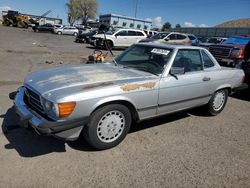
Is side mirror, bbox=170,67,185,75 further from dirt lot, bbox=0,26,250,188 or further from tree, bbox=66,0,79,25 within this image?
tree, bbox=66,0,79,25

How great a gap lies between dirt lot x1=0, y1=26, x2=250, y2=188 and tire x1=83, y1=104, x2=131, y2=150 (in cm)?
15

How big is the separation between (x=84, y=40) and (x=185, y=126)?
21570mm

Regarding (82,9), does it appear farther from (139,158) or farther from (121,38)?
(139,158)

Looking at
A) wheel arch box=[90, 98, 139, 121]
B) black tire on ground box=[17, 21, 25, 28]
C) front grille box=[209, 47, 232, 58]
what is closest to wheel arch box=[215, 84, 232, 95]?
wheel arch box=[90, 98, 139, 121]

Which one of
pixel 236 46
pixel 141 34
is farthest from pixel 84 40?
pixel 236 46

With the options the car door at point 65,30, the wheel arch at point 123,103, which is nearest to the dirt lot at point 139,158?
the wheel arch at point 123,103

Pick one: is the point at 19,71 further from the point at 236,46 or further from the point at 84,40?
the point at 84,40

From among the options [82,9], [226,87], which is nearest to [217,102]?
[226,87]

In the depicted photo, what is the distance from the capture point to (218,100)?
5.36 m

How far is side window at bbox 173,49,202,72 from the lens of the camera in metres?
4.43

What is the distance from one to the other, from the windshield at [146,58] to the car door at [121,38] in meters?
14.6

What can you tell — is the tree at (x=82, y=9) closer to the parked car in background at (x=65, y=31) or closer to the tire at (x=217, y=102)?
the parked car in background at (x=65, y=31)

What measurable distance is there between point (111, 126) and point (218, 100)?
285cm

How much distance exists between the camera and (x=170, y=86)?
409 centimetres
